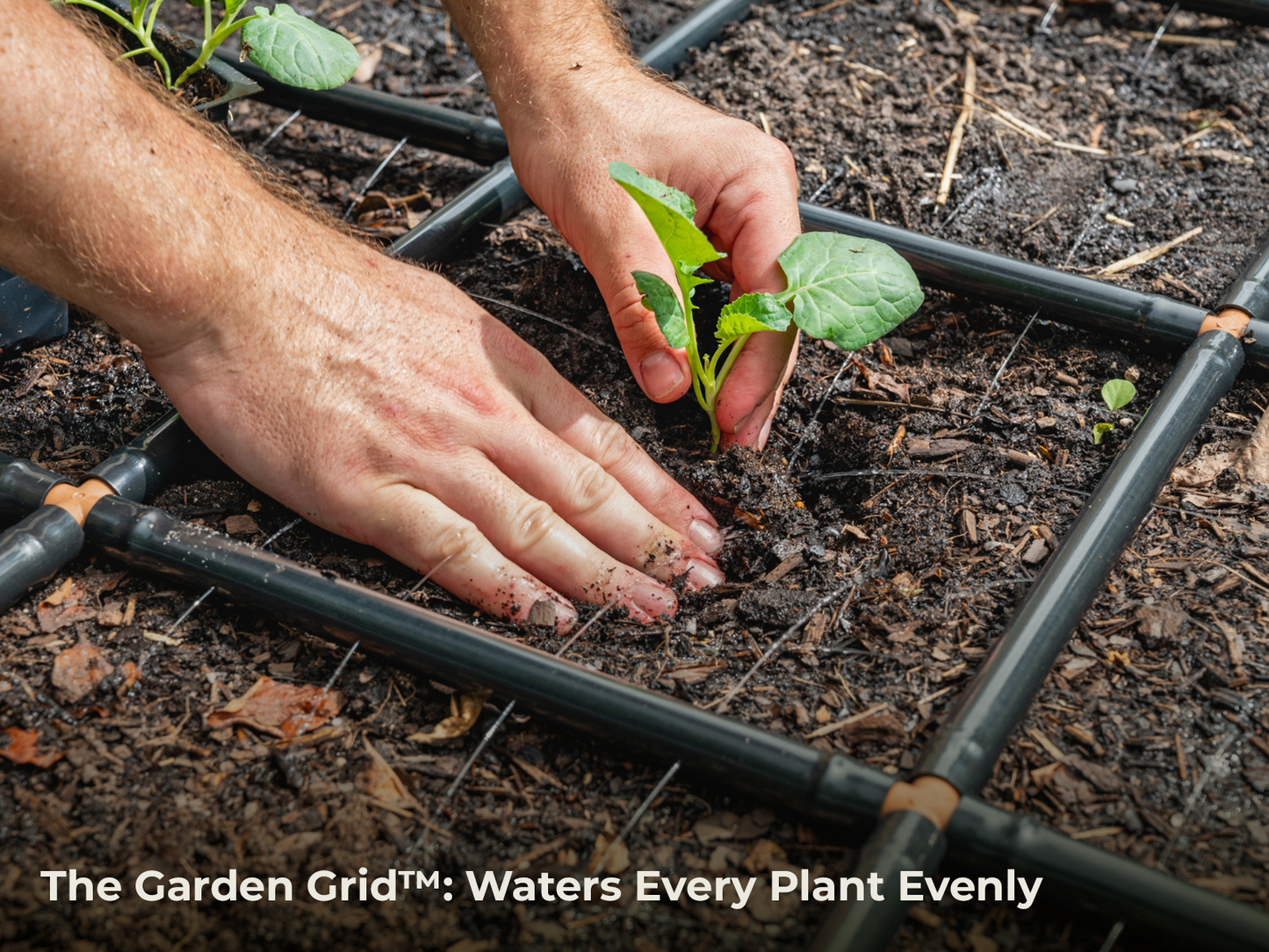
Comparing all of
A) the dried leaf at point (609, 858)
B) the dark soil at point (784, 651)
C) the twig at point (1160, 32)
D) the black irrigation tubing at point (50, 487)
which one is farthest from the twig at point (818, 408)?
the twig at point (1160, 32)

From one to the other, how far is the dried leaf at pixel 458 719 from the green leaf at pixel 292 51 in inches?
43.2

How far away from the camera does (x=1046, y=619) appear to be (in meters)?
1.10

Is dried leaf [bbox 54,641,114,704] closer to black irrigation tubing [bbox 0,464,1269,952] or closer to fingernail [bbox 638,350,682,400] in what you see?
black irrigation tubing [bbox 0,464,1269,952]

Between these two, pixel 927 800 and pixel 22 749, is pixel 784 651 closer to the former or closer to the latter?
pixel 927 800

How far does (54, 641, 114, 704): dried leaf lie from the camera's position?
113 cm

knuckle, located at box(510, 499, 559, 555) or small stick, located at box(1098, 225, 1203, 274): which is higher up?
small stick, located at box(1098, 225, 1203, 274)

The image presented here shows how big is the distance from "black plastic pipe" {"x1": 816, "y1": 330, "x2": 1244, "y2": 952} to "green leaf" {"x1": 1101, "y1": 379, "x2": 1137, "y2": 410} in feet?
0.28

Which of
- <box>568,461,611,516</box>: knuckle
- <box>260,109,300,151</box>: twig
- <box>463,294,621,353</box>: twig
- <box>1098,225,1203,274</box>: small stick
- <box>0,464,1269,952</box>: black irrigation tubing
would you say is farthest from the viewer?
<box>260,109,300,151</box>: twig

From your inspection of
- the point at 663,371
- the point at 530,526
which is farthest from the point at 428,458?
the point at 663,371

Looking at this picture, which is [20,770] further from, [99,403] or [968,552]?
[968,552]

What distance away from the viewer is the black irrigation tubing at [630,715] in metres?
0.86

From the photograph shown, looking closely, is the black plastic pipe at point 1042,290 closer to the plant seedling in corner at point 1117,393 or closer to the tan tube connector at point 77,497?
the plant seedling in corner at point 1117,393

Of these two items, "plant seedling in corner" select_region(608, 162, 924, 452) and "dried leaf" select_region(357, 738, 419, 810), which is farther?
"plant seedling in corner" select_region(608, 162, 924, 452)

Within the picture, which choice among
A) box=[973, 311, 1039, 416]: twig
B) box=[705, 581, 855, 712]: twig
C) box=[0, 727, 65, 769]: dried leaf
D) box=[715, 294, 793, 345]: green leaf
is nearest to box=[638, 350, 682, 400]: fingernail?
box=[715, 294, 793, 345]: green leaf
